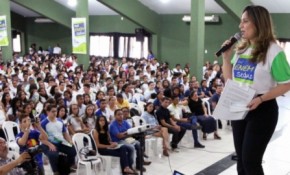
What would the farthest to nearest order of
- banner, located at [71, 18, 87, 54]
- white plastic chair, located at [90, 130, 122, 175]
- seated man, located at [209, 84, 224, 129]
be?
banner, located at [71, 18, 87, 54] → seated man, located at [209, 84, 224, 129] → white plastic chair, located at [90, 130, 122, 175]

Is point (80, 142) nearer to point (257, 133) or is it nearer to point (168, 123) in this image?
point (168, 123)

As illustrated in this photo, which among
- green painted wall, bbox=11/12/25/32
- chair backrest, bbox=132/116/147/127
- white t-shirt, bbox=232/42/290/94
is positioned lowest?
chair backrest, bbox=132/116/147/127

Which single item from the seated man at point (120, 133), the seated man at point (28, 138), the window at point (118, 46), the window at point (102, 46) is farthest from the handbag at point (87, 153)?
the window at point (102, 46)

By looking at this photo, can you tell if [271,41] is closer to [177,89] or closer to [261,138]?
[261,138]

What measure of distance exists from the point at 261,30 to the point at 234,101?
0.40 m

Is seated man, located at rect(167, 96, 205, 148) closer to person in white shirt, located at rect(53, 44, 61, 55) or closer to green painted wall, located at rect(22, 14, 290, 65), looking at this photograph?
green painted wall, located at rect(22, 14, 290, 65)

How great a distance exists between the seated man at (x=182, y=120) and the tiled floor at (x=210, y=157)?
0.67 ft

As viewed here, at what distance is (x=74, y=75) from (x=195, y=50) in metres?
3.72

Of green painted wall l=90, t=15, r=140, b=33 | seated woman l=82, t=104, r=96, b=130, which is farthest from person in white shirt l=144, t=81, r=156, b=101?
green painted wall l=90, t=15, r=140, b=33

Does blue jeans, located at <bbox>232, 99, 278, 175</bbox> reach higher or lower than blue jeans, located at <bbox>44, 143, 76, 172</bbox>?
higher

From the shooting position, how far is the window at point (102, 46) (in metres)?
18.8

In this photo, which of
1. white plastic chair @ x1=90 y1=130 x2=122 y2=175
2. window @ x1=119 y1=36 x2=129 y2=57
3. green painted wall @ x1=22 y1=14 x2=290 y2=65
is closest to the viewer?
white plastic chair @ x1=90 y1=130 x2=122 y2=175

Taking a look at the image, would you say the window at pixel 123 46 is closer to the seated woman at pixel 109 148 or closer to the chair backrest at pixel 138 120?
the chair backrest at pixel 138 120

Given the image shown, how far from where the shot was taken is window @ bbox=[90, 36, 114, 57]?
18.8 meters
